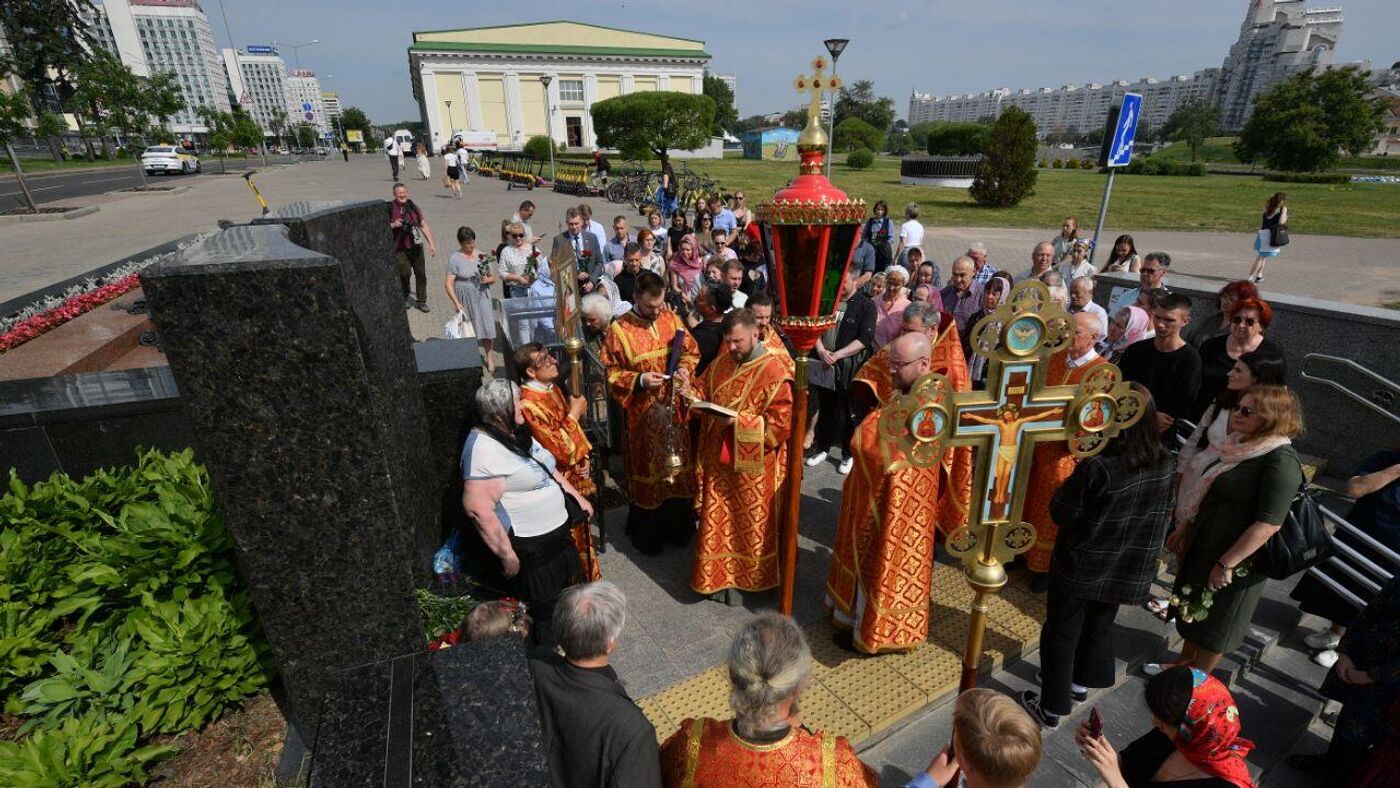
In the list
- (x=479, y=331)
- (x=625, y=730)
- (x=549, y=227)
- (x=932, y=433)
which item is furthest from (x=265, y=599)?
(x=549, y=227)

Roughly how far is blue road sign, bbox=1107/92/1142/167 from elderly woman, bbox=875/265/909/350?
9.87ft

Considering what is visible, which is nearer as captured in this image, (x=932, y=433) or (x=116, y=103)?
(x=932, y=433)

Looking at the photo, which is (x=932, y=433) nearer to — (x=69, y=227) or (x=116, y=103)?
(x=69, y=227)

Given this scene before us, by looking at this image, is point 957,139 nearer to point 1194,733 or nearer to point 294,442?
point 1194,733

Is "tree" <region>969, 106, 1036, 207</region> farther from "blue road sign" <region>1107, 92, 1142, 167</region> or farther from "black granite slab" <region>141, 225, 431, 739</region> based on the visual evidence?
"black granite slab" <region>141, 225, 431, 739</region>

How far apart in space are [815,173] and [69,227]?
85.1ft

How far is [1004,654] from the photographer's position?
12.8ft

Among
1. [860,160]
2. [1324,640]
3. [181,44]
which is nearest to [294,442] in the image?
[1324,640]

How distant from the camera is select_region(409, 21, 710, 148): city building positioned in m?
65.1

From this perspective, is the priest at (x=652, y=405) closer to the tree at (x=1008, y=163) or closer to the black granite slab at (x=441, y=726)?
the black granite slab at (x=441, y=726)

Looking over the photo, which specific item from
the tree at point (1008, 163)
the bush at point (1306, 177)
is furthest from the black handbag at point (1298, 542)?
the bush at point (1306, 177)

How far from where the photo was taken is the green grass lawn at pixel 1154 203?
23516mm

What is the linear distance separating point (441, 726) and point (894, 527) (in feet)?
7.94

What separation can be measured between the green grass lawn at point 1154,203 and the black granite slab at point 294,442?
17.6 metres
